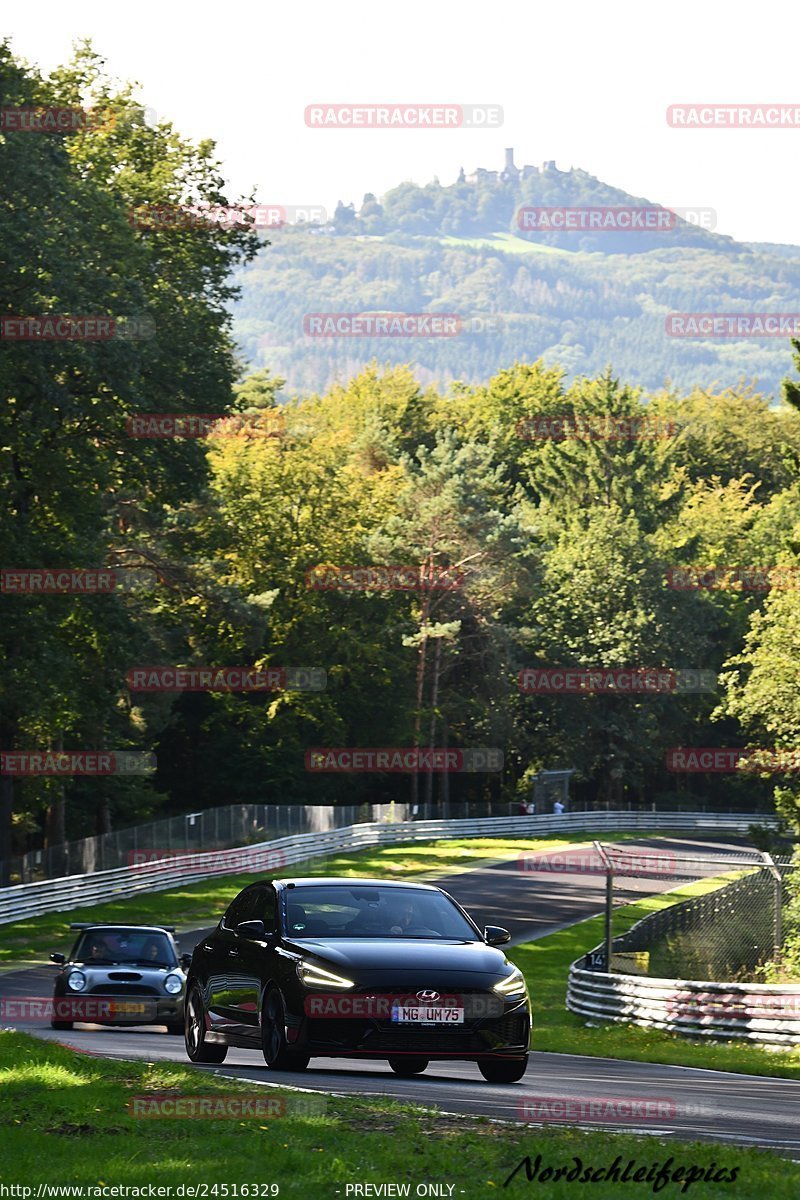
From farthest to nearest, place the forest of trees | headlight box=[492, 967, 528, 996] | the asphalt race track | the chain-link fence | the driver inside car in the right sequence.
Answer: the forest of trees, the chain-link fence, the driver inside car, headlight box=[492, 967, 528, 996], the asphalt race track

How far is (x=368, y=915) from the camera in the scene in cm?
1430

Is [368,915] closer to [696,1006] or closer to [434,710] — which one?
[696,1006]

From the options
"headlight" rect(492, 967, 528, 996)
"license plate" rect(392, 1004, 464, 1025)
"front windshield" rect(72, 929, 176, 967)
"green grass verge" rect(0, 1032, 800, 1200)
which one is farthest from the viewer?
"front windshield" rect(72, 929, 176, 967)

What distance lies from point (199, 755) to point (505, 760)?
23203 millimetres

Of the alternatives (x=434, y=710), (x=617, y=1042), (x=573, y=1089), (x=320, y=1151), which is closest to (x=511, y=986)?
(x=573, y=1089)

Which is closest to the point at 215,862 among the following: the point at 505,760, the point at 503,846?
the point at 503,846

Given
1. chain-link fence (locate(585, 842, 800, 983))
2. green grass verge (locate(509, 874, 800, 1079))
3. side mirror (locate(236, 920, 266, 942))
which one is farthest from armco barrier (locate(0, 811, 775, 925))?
side mirror (locate(236, 920, 266, 942))

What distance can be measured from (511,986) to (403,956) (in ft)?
2.74

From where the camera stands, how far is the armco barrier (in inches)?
1772

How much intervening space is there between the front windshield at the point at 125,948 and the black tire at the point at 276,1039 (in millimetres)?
9238

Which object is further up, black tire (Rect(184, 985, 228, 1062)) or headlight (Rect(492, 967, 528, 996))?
headlight (Rect(492, 967, 528, 996))

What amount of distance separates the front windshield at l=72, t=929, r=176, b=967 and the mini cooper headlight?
1.37ft

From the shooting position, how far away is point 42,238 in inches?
1519

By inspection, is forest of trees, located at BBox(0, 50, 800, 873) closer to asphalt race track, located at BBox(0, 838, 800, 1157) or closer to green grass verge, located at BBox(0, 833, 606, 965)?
green grass verge, located at BBox(0, 833, 606, 965)
